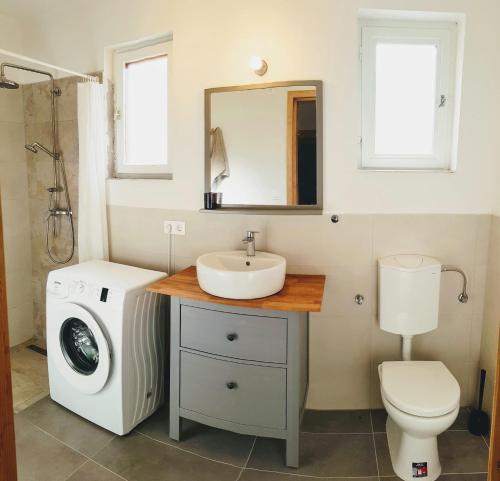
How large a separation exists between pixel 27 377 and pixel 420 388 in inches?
94.6

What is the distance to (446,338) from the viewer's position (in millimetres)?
2152

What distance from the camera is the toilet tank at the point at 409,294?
6.38 feet

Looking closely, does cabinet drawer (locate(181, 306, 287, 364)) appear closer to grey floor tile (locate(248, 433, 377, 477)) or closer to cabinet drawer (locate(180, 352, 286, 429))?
cabinet drawer (locate(180, 352, 286, 429))

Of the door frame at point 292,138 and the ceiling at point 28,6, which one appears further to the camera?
the ceiling at point 28,6

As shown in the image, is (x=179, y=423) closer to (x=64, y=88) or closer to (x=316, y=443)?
(x=316, y=443)

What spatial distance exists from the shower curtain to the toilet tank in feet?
5.66

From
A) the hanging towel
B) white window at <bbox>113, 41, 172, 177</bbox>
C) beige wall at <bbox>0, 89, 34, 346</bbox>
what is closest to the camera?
the hanging towel

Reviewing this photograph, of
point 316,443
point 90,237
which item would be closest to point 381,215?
point 316,443

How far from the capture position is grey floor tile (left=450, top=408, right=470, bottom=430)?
2093 millimetres

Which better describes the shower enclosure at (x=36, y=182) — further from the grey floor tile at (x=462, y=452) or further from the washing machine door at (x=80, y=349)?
the grey floor tile at (x=462, y=452)

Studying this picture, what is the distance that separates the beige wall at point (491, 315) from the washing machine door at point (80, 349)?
194cm

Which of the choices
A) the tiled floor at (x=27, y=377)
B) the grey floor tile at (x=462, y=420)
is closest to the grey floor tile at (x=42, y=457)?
the tiled floor at (x=27, y=377)

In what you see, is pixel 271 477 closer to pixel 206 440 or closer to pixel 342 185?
pixel 206 440

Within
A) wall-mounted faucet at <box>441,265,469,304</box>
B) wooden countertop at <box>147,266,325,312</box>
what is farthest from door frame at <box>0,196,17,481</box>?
wall-mounted faucet at <box>441,265,469,304</box>
